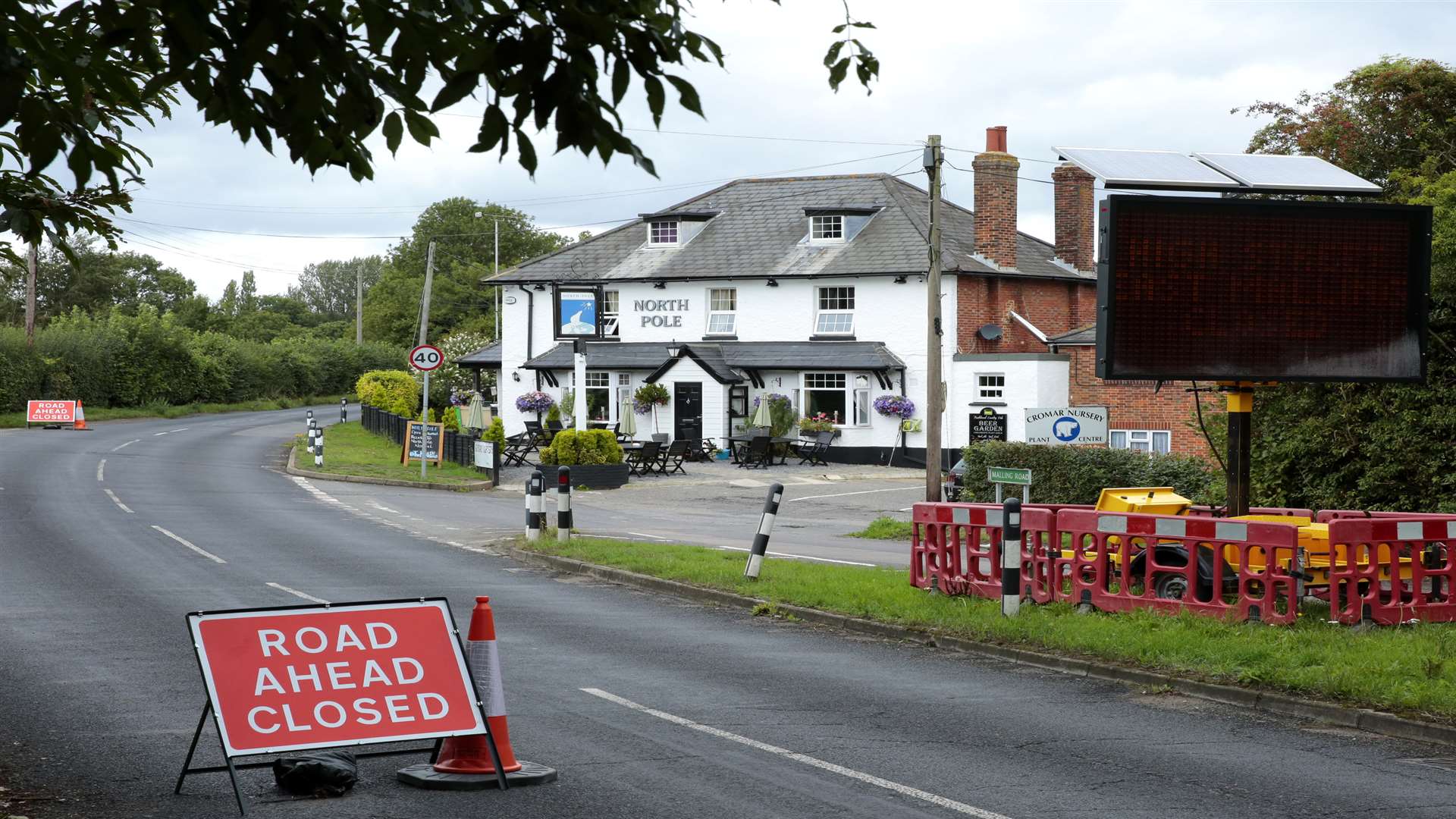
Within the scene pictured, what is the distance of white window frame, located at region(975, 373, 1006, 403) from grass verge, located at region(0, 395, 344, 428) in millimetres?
34313

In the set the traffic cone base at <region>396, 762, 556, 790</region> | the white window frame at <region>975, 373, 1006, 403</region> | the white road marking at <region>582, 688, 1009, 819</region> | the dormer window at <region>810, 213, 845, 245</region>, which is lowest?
the white road marking at <region>582, 688, 1009, 819</region>

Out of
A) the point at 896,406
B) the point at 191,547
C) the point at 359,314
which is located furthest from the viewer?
the point at 359,314

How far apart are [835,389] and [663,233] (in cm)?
947

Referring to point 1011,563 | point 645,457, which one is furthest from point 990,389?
point 1011,563

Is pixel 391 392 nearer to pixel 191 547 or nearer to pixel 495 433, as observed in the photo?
pixel 495 433

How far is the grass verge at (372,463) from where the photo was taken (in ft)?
116

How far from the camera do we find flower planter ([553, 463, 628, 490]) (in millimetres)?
34750

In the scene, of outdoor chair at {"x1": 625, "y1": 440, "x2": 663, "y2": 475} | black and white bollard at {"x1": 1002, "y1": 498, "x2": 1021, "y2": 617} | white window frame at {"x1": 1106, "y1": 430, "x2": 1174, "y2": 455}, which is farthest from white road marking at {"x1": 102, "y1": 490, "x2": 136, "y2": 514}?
white window frame at {"x1": 1106, "y1": 430, "x2": 1174, "y2": 455}

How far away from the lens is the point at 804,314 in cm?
4591

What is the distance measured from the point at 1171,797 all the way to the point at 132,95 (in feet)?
18.9

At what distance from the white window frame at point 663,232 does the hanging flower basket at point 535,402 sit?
6508 mm

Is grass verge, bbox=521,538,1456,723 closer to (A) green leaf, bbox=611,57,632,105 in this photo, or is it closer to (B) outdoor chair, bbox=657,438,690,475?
(A) green leaf, bbox=611,57,632,105

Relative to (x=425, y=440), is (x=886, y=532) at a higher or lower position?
lower

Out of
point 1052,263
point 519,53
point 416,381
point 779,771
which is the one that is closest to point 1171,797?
point 779,771
